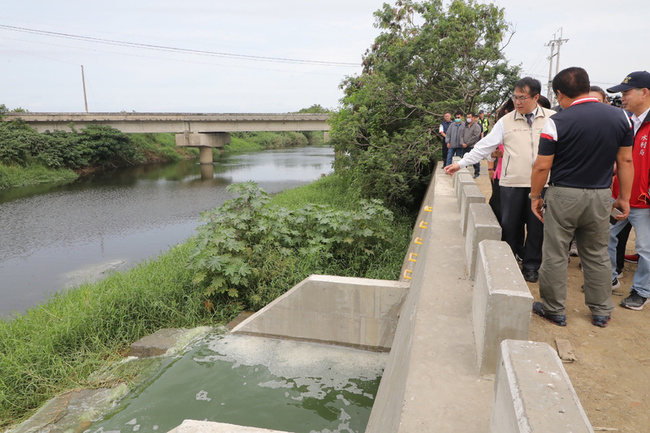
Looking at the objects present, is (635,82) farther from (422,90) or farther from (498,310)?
(422,90)

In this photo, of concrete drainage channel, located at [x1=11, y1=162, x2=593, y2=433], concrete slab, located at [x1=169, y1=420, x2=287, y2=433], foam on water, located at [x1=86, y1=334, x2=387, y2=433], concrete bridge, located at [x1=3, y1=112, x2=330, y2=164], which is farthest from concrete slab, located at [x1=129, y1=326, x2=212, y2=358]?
concrete bridge, located at [x1=3, y1=112, x2=330, y2=164]

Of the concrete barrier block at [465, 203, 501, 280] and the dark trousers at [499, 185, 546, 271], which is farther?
the dark trousers at [499, 185, 546, 271]

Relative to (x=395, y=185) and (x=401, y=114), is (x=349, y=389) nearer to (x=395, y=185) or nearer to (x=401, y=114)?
(x=395, y=185)

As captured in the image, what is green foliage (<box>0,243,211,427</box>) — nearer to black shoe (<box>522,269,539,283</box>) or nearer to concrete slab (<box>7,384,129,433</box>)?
concrete slab (<box>7,384,129,433</box>)

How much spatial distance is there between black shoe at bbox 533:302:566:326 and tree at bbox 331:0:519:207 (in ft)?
27.8

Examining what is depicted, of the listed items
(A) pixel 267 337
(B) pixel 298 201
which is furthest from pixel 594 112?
(B) pixel 298 201

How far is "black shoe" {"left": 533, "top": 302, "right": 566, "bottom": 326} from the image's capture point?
3.11 m

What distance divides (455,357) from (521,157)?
2.23 m

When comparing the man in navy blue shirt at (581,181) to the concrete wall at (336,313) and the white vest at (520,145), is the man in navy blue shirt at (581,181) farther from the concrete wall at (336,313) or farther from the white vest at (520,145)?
the concrete wall at (336,313)

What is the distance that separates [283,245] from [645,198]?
6205 millimetres

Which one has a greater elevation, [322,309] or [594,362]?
[594,362]

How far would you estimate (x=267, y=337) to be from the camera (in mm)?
6824

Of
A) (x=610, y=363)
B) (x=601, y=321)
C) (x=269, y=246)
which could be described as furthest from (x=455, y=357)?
(x=269, y=246)

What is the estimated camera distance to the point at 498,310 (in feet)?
7.37
